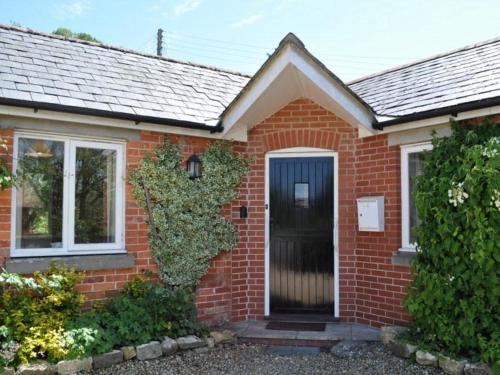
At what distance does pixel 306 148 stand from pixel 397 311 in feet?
8.41

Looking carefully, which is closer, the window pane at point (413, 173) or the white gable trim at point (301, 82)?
the white gable trim at point (301, 82)

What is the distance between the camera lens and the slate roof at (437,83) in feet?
18.7

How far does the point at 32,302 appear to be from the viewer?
16.8 feet

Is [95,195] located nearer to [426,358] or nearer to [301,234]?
[301,234]

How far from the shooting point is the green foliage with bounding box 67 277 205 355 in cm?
513

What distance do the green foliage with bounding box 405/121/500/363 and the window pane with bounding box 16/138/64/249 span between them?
421cm

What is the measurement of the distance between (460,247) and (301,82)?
302 cm

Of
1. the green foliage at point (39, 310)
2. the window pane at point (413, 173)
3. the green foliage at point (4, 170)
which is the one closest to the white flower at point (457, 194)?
the window pane at point (413, 173)

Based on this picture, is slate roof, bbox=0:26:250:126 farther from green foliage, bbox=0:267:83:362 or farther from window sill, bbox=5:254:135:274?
green foliage, bbox=0:267:83:362

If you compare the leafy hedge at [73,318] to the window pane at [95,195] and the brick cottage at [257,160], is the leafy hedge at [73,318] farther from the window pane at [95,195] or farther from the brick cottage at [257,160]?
the window pane at [95,195]

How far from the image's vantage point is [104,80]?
663 cm

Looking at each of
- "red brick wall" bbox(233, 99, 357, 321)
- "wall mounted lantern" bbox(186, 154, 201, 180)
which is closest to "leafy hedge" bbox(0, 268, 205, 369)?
"red brick wall" bbox(233, 99, 357, 321)

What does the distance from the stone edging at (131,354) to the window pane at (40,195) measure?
5.07 feet

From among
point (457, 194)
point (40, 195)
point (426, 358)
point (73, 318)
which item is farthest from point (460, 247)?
point (40, 195)
